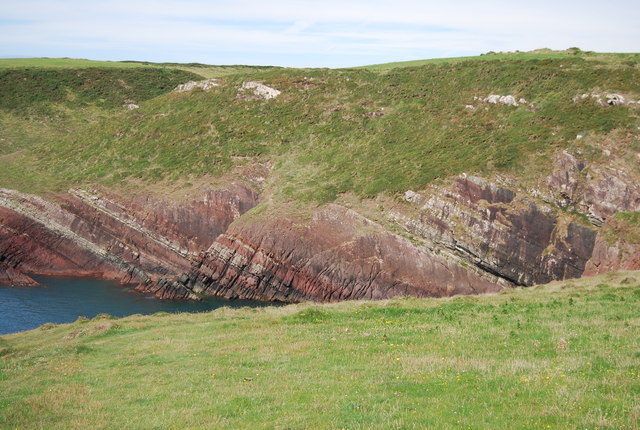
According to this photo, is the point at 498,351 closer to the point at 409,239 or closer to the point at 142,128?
the point at 409,239

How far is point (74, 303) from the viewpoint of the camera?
55.6 metres

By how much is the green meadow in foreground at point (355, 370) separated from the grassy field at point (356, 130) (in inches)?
1316

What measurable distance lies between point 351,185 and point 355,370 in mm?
46766

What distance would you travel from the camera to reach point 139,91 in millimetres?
118125

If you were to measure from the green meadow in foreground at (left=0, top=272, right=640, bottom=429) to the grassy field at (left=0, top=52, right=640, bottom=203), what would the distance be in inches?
1316

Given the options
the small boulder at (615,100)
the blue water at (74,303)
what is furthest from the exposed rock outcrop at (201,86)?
the small boulder at (615,100)

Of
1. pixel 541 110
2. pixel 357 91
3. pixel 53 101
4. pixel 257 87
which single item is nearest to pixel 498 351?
pixel 541 110

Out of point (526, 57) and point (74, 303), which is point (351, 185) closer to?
point (74, 303)

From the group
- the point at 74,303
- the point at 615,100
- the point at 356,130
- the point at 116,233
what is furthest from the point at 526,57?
the point at 74,303

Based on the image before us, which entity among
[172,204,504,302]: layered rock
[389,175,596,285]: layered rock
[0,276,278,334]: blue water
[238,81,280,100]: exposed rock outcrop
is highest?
[238,81,280,100]: exposed rock outcrop

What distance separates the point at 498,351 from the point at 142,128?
7511cm

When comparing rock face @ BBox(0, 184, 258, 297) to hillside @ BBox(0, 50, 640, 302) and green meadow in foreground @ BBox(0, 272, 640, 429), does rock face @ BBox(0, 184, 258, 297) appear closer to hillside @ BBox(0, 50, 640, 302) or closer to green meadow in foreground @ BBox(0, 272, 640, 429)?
hillside @ BBox(0, 50, 640, 302)

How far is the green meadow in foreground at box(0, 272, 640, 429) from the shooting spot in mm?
14648

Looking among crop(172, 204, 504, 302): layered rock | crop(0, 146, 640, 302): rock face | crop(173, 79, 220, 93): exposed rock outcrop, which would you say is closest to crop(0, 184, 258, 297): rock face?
crop(0, 146, 640, 302): rock face
